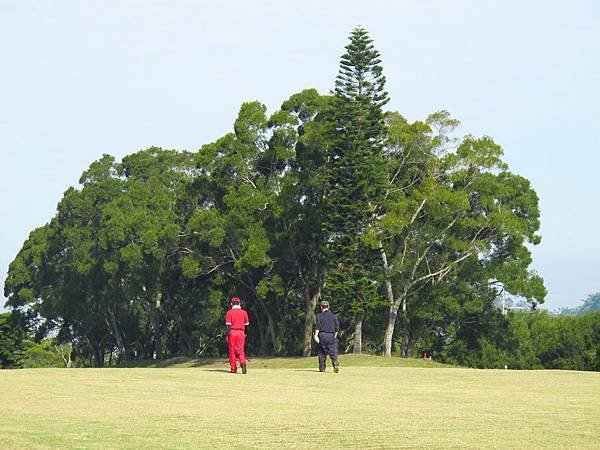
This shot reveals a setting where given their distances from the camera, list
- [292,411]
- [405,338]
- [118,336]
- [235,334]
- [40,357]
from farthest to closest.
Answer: [40,357]
[118,336]
[405,338]
[235,334]
[292,411]

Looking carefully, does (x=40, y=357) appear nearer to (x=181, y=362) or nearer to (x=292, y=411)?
(x=181, y=362)

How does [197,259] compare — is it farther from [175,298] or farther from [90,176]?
[90,176]

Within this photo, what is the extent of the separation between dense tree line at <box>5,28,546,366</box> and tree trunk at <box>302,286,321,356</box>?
0.09 metres

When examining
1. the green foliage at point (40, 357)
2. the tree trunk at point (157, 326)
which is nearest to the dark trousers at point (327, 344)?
the tree trunk at point (157, 326)

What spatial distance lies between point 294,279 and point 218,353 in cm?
1209

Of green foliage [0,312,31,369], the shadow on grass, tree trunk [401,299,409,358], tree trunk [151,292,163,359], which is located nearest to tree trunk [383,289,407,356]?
tree trunk [401,299,409,358]

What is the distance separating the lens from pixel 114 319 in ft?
235

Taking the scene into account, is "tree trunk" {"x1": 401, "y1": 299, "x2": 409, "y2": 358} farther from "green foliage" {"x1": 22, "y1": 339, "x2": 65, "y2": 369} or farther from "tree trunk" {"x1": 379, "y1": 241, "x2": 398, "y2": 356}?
"green foliage" {"x1": 22, "y1": 339, "x2": 65, "y2": 369}

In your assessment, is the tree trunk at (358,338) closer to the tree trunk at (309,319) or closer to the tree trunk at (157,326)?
the tree trunk at (309,319)

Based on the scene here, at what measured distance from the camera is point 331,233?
52875 millimetres

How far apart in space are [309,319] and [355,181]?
8.61m

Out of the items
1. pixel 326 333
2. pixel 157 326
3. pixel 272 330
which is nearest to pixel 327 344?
pixel 326 333

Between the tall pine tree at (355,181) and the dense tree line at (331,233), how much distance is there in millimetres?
76

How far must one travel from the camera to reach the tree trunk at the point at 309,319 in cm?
5603
